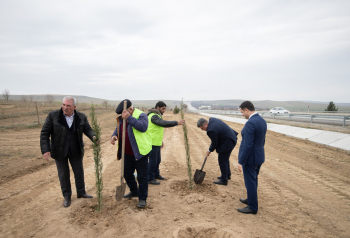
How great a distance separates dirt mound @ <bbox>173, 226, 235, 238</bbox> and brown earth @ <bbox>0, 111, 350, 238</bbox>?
0.02 meters

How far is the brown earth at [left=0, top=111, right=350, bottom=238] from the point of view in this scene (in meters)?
3.25

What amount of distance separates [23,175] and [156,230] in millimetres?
5022

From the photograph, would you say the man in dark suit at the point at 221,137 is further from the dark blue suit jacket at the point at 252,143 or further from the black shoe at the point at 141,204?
the black shoe at the point at 141,204

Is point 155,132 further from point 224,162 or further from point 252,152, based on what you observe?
point 252,152

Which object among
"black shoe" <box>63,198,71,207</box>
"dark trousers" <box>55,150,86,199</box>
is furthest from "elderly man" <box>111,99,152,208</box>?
"black shoe" <box>63,198,71,207</box>

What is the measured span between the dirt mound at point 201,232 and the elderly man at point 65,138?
2346 millimetres

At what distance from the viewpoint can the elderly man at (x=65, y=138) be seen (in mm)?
3740

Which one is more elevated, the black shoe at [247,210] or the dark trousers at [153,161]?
the dark trousers at [153,161]

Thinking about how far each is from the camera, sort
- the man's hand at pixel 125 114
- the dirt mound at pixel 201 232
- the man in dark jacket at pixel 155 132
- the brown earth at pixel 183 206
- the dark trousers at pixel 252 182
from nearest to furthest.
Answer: the dirt mound at pixel 201 232, the brown earth at pixel 183 206, the man's hand at pixel 125 114, the dark trousers at pixel 252 182, the man in dark jacket at pixel 155 132

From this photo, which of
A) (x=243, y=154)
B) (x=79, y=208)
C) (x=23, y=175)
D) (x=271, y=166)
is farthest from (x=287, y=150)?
(x=23, y=175)

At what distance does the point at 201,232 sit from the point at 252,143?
70.8 inches

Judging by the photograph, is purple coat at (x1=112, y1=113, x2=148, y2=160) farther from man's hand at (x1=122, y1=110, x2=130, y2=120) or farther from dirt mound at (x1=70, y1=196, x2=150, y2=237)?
dirt mound at (x1=70, y1=196, x2=150, y2=237)

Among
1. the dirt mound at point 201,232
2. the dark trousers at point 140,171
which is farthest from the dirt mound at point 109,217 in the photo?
the dirt mound at point 201,232

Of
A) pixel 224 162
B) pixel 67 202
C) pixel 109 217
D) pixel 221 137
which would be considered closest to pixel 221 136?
pixel 221 137
